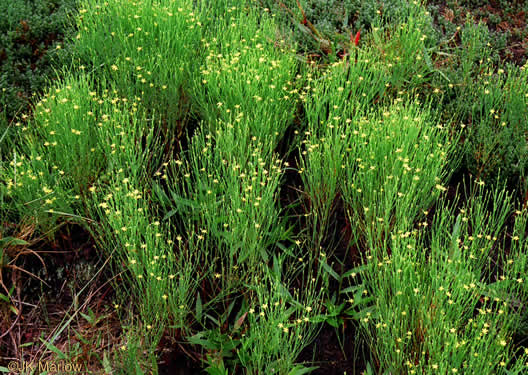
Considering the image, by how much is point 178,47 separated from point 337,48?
1.36m

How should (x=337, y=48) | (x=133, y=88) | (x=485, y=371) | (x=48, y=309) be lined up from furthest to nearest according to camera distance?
1. (x=337, y=48)
2. (x=133, y=88)
3. (x=48, y=309)
4. (x=485, y=371)

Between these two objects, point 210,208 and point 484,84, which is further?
point 484,84

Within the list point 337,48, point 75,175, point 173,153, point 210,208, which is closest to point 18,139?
point 75,175

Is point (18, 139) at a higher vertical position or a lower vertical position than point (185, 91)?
lower

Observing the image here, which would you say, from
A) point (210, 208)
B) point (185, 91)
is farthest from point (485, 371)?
point (185, 91)

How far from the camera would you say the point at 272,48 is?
444 centimetres

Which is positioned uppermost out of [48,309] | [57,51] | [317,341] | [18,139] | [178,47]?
[178,47]

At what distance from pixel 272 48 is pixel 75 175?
1.71m

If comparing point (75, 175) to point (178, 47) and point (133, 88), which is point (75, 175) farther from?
point (178, 47)

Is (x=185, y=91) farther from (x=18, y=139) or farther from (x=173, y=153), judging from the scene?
(x=18, y=139)

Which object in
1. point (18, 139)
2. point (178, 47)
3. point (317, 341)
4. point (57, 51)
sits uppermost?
point (178, 47)

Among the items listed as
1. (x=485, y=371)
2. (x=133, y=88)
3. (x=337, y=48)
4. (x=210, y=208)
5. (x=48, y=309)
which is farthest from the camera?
(x=337, y=48)

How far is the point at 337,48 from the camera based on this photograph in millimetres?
5016

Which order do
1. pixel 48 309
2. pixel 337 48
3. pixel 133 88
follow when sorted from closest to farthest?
pixel 48 309 < pixel 133 88 < pixel 337 48
